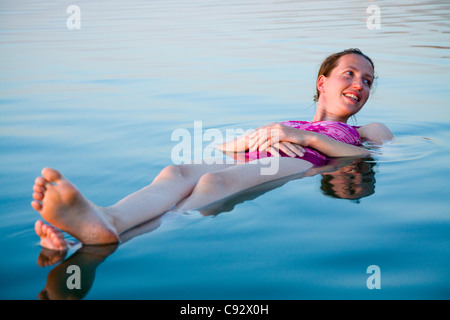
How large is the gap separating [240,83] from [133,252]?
175 inches

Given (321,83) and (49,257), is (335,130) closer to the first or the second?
(321,83)

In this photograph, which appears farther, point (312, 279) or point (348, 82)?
point (348, 82)

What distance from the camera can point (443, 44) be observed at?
8180mm

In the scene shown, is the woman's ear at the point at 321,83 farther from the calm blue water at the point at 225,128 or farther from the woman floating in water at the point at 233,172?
the calm blue water at the point at 225,128

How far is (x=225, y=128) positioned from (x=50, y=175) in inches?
100

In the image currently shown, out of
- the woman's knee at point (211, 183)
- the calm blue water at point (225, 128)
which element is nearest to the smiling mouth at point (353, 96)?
the calm blue water at point (225, 128)

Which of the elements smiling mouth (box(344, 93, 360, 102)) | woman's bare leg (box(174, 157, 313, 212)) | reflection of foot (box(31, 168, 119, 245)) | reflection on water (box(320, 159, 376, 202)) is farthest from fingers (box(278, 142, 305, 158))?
reflection of foot (box(31, 168, 119, 245))

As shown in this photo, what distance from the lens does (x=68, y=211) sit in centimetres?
222

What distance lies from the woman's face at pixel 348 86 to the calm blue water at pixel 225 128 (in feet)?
1.47

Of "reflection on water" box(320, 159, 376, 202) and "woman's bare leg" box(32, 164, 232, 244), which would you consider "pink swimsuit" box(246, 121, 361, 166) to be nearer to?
"reflection on water" box(320, 159, 376, 202)

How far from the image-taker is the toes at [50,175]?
2168 mm

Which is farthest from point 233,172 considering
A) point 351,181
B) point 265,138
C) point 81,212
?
point 81,212
